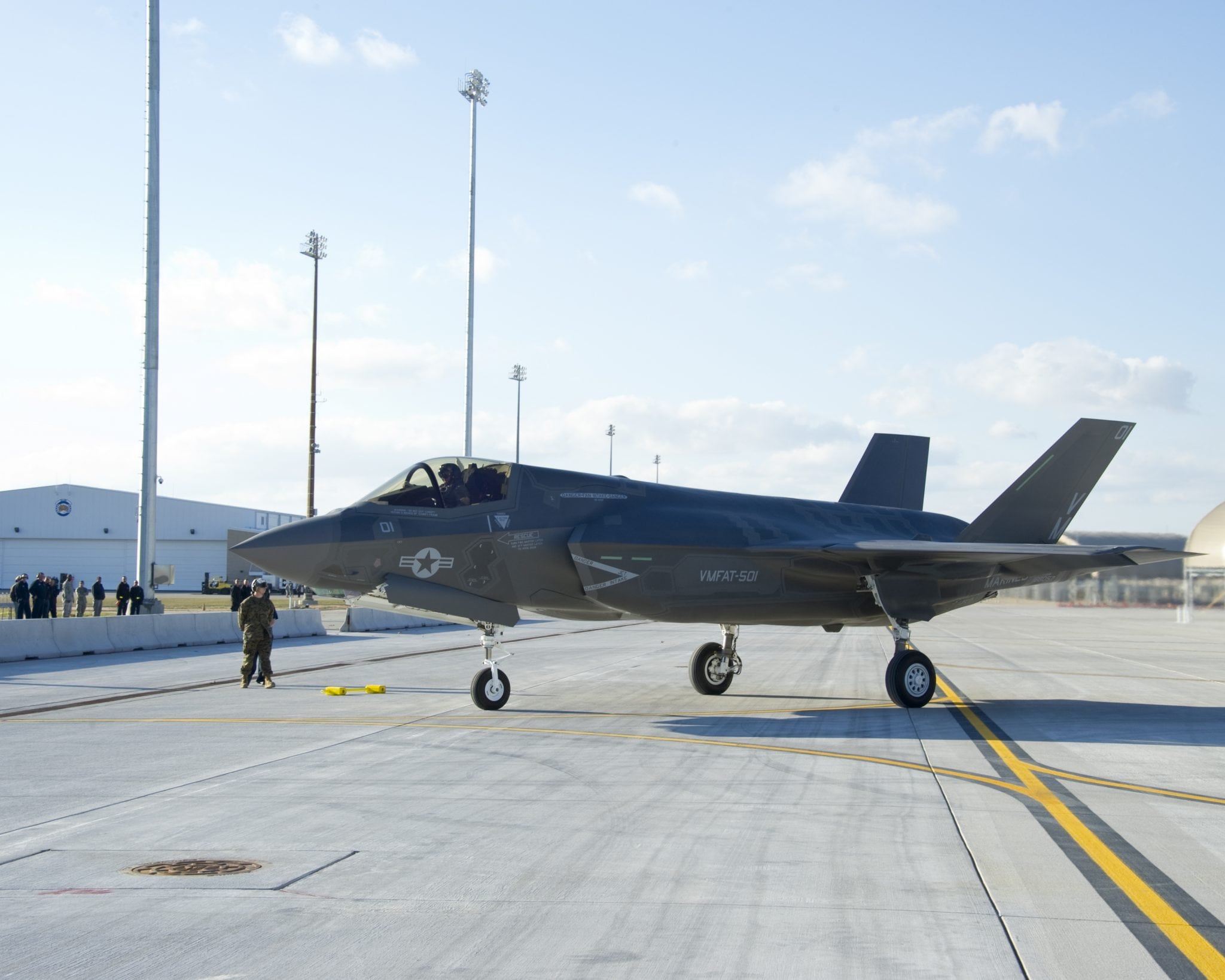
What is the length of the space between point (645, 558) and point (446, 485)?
2.87m

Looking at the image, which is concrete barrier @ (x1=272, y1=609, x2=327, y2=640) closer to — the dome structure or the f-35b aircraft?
the f-35b aircraft

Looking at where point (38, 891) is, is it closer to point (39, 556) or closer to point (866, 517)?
point (866, 517)

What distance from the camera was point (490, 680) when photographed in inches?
575

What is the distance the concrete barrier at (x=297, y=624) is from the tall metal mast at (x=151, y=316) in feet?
18.8

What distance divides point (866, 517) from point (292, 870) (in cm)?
1344

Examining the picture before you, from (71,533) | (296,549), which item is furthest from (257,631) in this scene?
(71,533)

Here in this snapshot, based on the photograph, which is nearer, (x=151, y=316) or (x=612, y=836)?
(x=612, y=836)

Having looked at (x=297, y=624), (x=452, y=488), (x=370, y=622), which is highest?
(x=452, y=488)

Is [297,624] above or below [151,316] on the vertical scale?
below

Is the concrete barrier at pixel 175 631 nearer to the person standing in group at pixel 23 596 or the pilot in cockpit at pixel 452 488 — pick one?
the person standing in group at pixel 23 596

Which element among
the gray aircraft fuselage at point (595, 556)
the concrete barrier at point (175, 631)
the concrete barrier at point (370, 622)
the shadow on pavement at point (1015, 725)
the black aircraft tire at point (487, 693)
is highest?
the gray aircraft fuselage at point (595, 556)

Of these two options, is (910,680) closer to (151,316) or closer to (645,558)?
(645,558)

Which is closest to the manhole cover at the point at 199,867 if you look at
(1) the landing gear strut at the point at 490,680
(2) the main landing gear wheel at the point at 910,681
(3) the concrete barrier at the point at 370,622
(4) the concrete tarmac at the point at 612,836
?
(4) the concrete tarmac at the point at 612,836

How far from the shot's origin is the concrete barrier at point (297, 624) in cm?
3328
